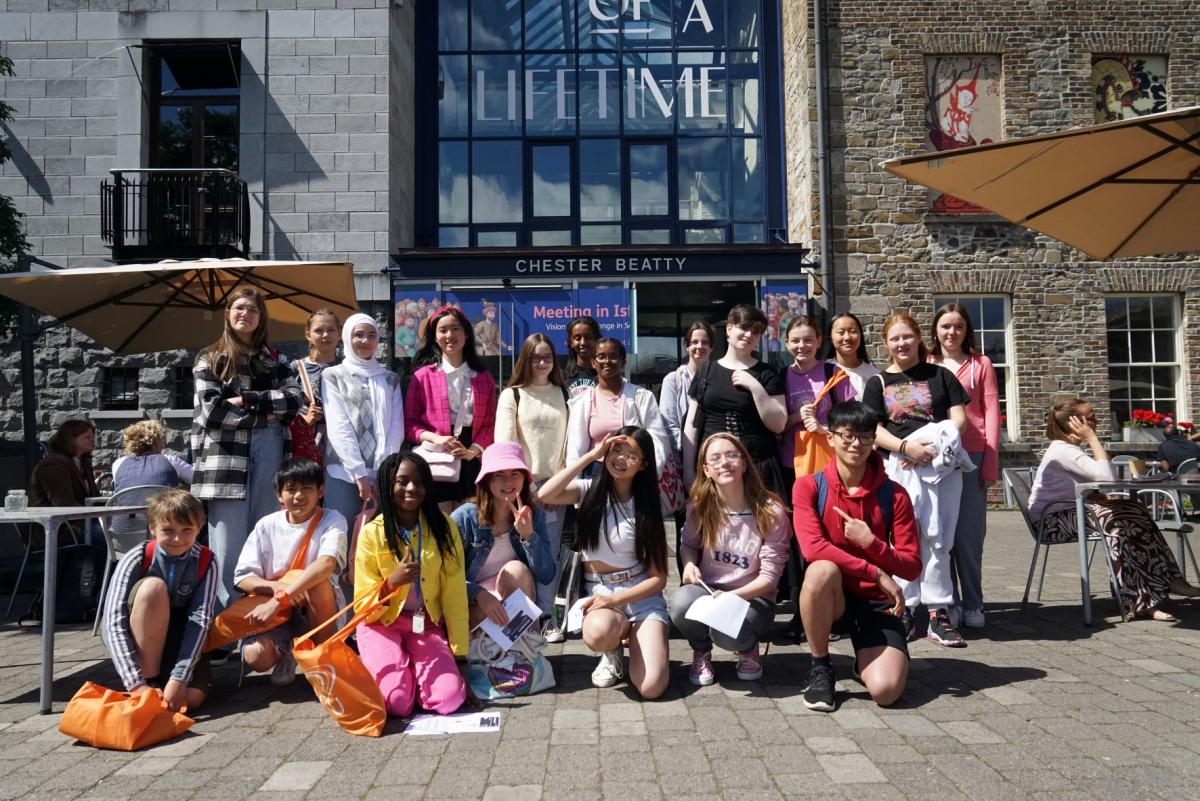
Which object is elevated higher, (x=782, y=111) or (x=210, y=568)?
(x=782, y=111)

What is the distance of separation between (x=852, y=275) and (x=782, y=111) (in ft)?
11.2

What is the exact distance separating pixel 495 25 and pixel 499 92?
117cm

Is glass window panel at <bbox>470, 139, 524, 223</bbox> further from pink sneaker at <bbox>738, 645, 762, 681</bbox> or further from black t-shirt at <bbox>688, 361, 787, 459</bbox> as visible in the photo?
pink sneaker at <bbox>738, 645, 762, 681</bbox>

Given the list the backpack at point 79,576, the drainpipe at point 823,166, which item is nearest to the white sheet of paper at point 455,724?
the backpack at point 79,576

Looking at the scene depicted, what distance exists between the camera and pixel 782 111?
14578 mm

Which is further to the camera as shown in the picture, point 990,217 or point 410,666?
point 990,217

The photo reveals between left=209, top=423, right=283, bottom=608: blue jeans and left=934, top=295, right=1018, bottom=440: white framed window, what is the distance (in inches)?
446

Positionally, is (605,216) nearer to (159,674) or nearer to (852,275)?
(852,275)

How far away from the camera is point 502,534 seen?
4395 mm

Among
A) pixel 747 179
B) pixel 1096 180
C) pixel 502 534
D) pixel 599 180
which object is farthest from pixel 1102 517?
pixel 599 180

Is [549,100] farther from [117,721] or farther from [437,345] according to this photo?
[117,721]

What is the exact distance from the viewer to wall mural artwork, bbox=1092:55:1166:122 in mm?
13469

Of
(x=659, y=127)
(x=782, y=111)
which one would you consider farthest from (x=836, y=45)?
(x=659, y=127)

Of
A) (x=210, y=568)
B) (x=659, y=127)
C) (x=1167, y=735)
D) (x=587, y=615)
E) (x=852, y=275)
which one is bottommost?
(x=1167, y=735)
